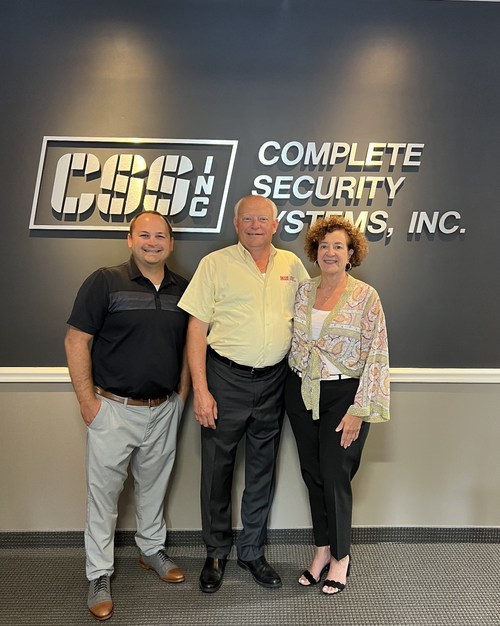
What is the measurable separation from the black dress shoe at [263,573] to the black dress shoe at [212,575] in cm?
12

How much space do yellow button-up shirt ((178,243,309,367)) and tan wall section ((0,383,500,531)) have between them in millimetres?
540

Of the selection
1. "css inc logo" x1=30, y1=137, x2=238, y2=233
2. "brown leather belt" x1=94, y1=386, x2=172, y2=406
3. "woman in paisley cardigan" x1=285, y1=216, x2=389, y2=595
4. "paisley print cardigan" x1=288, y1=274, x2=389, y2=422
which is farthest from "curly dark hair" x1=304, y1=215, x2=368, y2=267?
"brown leather belt" x1=94, y1=386, x2=172, y2=406

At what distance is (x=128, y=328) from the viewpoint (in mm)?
1925

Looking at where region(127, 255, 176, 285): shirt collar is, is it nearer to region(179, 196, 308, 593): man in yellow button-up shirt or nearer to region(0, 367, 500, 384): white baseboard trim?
region(179, 196, 308, 593): man in yellow button-up shirt

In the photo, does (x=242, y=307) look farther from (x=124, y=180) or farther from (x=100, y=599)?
(x=100, y=599)

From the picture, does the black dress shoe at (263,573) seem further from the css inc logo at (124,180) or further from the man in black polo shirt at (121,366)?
the css inc logo at (124,180)

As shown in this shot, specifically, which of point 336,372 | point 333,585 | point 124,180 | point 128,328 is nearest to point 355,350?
point 336,372

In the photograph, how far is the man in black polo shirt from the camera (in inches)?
76.0

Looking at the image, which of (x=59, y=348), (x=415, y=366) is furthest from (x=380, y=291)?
(x=59, y=348)

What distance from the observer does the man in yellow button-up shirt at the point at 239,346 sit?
6.57 feet

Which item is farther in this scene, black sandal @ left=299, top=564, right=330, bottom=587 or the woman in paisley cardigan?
black sandal @ left=299, top=564, right=330, bottom=587

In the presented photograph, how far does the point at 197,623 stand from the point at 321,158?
210 centimetres

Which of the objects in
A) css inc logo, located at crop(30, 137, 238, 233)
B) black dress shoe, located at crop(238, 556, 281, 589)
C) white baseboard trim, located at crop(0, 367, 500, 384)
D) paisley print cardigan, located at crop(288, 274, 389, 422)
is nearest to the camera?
paisley print cardigan, located at crop(288, 274, 389, 422)

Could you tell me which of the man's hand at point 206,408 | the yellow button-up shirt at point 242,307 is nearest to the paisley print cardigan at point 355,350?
the yellow button-up shirt at point 242,307
